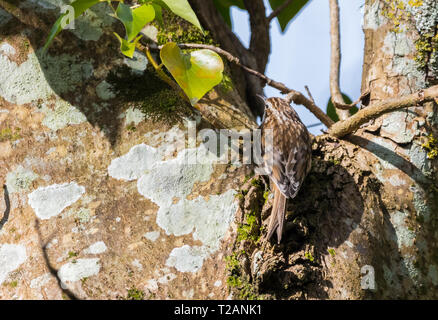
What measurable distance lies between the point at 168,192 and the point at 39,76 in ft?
2.31

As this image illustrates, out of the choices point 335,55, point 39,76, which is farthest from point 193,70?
point 335,55

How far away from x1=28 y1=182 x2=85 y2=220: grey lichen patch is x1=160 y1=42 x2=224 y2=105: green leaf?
0.52 m

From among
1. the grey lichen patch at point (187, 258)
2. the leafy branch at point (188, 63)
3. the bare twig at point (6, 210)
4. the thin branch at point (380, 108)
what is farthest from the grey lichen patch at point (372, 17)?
the bare twig at point (6, 210)

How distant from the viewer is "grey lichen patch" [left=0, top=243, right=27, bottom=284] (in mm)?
1591

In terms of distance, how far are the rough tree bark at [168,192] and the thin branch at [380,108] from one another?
6cm

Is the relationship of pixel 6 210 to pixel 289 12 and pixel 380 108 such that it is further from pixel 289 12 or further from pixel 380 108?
pixel 289 12

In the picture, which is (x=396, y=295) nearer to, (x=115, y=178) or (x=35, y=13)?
(x=115, y=178)

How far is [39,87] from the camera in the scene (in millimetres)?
1898

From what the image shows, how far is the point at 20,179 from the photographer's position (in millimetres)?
1746

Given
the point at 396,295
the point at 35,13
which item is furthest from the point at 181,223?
the point at 35,13

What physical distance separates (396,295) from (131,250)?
2.99ft

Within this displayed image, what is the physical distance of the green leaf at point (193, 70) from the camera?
1.75 meters

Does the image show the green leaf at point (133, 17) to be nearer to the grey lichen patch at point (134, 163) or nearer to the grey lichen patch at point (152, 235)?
the grey lichen patch at point (134, 163)

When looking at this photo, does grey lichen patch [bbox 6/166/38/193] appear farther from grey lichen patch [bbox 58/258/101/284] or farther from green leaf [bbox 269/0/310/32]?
green leaf [bbox 269/0/310/32]
